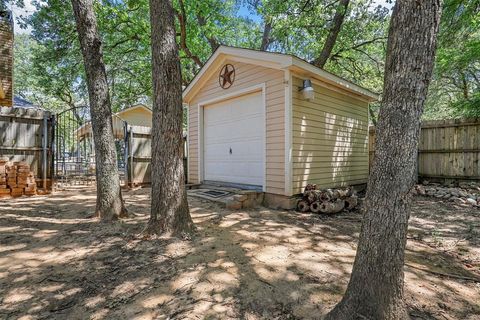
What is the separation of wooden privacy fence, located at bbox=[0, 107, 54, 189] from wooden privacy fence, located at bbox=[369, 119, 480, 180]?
832 cm

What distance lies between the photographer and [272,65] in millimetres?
5250

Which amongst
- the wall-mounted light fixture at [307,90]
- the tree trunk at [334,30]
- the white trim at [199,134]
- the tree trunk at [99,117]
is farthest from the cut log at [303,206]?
the tree trunk at [334,30]

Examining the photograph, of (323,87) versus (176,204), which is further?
(323,87)

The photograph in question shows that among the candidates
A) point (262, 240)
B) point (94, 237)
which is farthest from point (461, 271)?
point (94, 237)

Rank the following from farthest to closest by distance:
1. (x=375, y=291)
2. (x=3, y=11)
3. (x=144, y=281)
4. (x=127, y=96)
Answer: (x=127, y=96)
(x=3, y=11)
(x=144, y=281)
(x=375, y=291)

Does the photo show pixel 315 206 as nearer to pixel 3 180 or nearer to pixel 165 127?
pixel 165 127

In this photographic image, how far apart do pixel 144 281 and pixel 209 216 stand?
6.83ft

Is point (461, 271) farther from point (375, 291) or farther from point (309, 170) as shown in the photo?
point (309, 170)

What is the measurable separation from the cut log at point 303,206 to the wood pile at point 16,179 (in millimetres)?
5979

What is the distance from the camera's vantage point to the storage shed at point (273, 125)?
5254mm

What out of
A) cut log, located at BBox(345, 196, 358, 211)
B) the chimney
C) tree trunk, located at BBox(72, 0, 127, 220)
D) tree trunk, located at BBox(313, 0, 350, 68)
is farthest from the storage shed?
the chimney

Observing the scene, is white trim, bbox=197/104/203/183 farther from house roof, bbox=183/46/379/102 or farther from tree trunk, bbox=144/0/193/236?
tree trunk, bbox=144/0/193/236

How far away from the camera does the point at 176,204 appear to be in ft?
11.4

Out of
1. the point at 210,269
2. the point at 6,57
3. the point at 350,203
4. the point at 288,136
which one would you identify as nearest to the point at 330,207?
the point at 350,203
